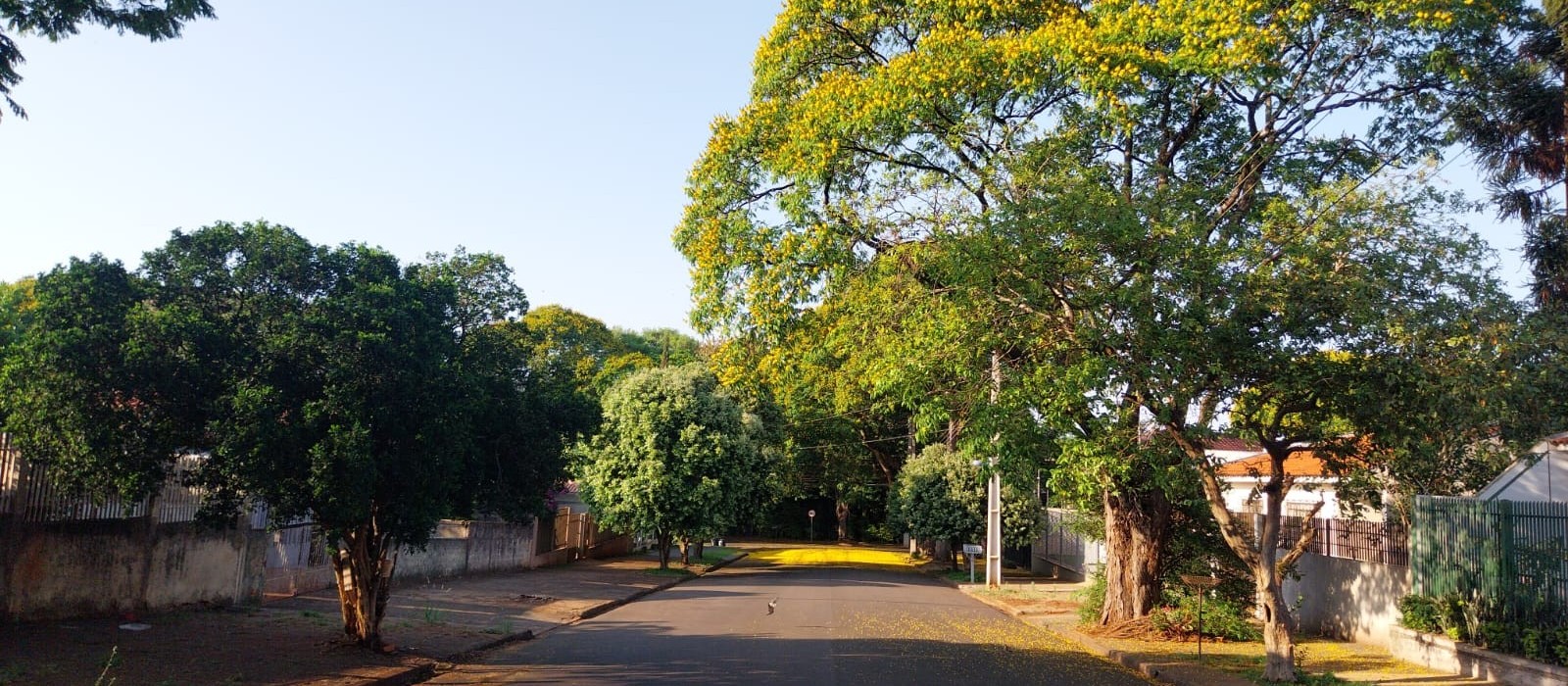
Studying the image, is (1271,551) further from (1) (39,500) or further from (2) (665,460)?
(2) (665,460)

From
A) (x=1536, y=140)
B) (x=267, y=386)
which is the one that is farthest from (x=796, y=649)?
(x=1536, y=140)

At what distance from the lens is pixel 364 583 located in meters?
12.5

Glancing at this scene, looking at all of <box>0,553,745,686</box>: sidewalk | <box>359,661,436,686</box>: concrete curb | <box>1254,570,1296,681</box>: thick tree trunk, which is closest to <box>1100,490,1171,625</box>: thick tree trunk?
<box>1254,570,1296,681</box>: thick tree trunk

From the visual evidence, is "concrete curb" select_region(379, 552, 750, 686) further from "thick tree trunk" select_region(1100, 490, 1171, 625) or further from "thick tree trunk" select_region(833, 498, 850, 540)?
"thick tree trunk" select_region(833, 498, 850, 540)

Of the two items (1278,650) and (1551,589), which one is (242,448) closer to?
(1278,650)

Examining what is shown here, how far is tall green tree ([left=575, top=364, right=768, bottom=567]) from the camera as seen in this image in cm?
3198

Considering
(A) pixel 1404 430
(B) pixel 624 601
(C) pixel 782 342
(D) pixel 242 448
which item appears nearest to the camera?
(D) pixel 242 448

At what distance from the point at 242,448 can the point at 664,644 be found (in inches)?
256

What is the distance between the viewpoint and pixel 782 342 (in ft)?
59.5

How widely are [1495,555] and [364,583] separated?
13479mm

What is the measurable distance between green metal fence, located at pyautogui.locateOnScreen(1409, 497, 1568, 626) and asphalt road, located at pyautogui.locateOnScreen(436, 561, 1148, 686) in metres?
4.27

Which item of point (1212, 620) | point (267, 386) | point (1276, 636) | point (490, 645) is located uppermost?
point (267, 386)

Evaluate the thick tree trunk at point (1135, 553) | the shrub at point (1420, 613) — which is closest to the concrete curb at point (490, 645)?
the thick tree trunk at point (1135, 553)

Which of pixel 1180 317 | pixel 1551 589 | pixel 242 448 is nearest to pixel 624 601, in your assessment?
pixel 242 448
